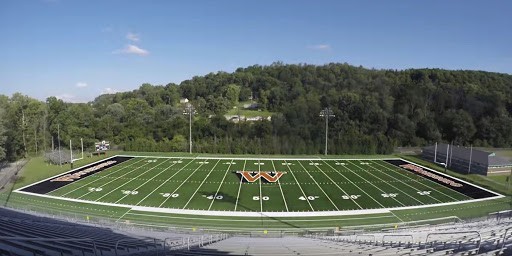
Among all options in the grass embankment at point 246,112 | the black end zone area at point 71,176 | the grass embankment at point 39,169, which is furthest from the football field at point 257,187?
the grass embankment at point 246,112

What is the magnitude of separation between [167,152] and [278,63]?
3295 inches

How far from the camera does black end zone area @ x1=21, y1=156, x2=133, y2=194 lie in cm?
2983

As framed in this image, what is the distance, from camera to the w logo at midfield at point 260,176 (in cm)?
3375

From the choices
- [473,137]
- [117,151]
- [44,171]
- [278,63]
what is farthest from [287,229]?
[278,63]

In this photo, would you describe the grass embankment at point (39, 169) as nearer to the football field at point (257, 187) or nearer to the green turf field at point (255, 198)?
the football field at point (257, 187)

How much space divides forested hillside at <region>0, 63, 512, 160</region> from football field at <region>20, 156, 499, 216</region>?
998 centimetres

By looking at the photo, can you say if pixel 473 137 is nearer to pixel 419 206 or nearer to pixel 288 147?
pixel 288 147

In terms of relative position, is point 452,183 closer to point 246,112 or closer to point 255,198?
point 255,198

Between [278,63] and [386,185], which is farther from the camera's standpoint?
[278,63]

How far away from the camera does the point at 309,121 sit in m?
63.8

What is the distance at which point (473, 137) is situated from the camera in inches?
2440

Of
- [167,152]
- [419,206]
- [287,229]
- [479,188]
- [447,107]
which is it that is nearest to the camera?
[287,229]

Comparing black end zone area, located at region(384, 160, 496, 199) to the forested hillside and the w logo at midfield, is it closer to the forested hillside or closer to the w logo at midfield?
the forested hillside

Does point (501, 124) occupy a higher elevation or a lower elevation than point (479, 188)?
higher
